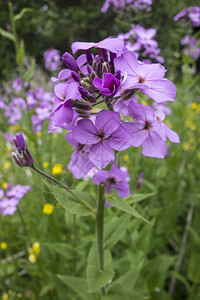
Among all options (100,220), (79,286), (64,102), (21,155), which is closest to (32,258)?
(79,286)

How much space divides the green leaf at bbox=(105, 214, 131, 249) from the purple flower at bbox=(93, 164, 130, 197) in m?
0.19

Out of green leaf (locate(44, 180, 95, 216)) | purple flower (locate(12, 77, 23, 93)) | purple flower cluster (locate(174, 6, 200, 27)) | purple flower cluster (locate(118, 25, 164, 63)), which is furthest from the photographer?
purple flower (locate(12, 77, 23, 93))

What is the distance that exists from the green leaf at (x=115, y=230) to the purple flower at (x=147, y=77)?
0.70 metres

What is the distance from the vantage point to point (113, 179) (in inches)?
47.2

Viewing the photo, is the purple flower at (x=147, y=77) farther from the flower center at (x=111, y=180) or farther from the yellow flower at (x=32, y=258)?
the yellow flower at (x=32, y=258)

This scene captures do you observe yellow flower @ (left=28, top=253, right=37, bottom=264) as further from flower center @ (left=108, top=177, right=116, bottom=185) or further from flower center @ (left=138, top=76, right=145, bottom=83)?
flower center @ (left=138, top=76, right=145, bottom=83)

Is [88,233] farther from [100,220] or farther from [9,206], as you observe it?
[100,220]

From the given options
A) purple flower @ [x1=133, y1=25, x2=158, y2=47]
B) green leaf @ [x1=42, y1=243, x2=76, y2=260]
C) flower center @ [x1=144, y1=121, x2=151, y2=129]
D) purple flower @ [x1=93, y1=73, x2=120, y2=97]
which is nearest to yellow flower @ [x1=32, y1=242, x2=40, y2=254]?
green leaf @ [x1=42, y1=243, x2=76, y2=260]

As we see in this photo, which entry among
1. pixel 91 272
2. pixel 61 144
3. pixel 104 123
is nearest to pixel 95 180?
pixel 104 123

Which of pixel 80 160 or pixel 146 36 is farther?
pixel 146 36

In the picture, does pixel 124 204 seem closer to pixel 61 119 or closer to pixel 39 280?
pixel 61 119

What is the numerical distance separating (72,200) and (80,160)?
0.18 metres

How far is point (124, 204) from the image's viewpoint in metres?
1.04

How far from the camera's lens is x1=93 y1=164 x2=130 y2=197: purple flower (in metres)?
1.14
